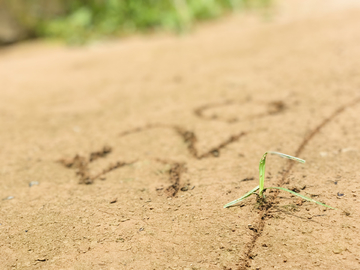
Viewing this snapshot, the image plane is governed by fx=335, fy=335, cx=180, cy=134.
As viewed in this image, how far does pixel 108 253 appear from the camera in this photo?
1057 mm

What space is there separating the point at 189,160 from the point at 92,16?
4034 millimetres

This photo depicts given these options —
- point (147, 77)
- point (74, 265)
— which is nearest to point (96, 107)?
point (147, 77)

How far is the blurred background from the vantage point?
4.61 m

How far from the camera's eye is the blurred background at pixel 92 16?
461 cm

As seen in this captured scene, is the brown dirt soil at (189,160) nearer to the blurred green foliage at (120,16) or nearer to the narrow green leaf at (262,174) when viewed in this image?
the narrow green leaf at (262,174)

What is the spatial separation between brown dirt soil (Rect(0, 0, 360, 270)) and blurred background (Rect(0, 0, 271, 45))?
185 cm

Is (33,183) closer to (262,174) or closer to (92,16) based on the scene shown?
(262,174)

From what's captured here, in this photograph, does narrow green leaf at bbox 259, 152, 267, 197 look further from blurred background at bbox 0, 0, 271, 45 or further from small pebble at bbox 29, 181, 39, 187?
blurred background at bbox 0, 0, 271, 45

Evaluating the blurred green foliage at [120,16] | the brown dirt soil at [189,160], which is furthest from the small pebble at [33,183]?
the blurred green foliage at [120,16]

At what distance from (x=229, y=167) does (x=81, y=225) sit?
0.63 m

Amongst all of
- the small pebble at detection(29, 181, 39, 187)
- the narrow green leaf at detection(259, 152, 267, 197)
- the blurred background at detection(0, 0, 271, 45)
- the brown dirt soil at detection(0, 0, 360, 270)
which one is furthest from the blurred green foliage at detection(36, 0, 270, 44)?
the narrow green leaf at detection(259, 152, 267, 197)

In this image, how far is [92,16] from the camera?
4.86 metres

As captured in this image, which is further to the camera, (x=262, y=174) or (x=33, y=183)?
(x=33, y=183)

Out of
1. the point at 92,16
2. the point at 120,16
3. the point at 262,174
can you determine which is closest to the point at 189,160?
the point at 262,174
